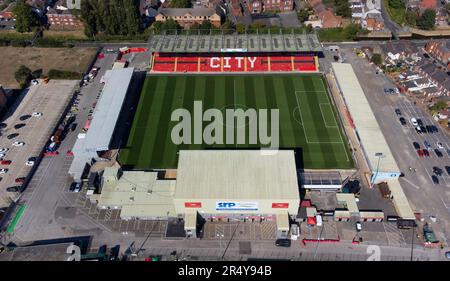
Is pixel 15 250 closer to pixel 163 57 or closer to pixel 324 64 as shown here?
pixel 163 57

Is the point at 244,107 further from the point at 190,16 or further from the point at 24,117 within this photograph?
the point at 24,117

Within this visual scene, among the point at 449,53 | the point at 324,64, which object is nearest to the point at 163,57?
the point at 324,64

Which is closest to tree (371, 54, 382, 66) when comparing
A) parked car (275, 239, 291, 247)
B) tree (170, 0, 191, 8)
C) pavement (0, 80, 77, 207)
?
parked car (275, 239, 291, 247)

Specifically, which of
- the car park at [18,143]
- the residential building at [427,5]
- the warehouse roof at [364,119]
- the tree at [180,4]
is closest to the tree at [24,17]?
→ the tree at [180,4]

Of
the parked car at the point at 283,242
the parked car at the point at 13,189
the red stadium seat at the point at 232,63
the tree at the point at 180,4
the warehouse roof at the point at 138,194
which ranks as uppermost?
the tree at the point at 180,4

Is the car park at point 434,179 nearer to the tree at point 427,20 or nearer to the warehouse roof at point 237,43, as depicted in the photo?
the warehouse roof at point 237,43

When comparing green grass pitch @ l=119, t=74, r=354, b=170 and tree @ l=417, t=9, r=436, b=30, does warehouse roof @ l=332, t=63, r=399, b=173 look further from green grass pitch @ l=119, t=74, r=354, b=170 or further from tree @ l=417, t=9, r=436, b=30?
tree @ l=417, t=9, r=436, b=30
